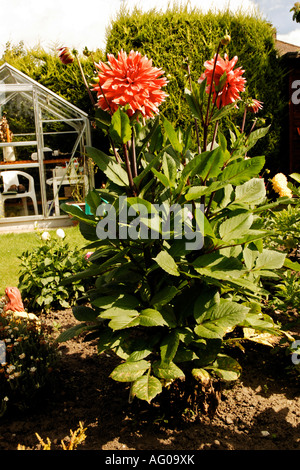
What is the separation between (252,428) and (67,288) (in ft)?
6.12

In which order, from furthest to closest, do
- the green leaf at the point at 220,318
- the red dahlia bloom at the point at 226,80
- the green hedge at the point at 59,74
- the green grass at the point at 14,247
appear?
the green hedge at the point at 59,74 < the green grass at the point at 14,247 < the red dahlia bloom at the point at 226,80 < the green leaf at the point at 220,318

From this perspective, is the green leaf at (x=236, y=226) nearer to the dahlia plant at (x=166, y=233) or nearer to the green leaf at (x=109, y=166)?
the dahlia plant at (x=166, y=233)

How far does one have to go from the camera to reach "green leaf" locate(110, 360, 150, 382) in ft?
4.76

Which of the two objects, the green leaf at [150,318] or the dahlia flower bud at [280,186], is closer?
the green leaf at [150,318]

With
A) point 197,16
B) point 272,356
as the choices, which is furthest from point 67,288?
point 197,16

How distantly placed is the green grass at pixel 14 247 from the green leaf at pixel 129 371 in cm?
243

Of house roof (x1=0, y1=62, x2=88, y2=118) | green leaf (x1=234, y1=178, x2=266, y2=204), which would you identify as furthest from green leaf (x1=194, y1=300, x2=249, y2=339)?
house roof (x1=0, y1=62, x2=88, y2=118)

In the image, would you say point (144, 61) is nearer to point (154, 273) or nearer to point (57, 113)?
point (154, 273)

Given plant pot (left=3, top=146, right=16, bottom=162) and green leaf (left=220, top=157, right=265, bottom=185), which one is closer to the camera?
green leaf (left=220, top=157, right=265, bottom=185)

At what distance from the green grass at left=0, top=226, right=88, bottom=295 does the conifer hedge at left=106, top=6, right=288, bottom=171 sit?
110 inches

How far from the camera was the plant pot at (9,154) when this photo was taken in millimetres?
6625

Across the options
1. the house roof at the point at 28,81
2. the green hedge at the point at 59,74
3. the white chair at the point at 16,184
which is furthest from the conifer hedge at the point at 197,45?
the white chair at the point at 16,184

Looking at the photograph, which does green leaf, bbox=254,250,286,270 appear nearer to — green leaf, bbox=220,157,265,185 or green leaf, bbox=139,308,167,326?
green leaf, bbox=220,157,265,185

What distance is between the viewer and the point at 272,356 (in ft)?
7.72
